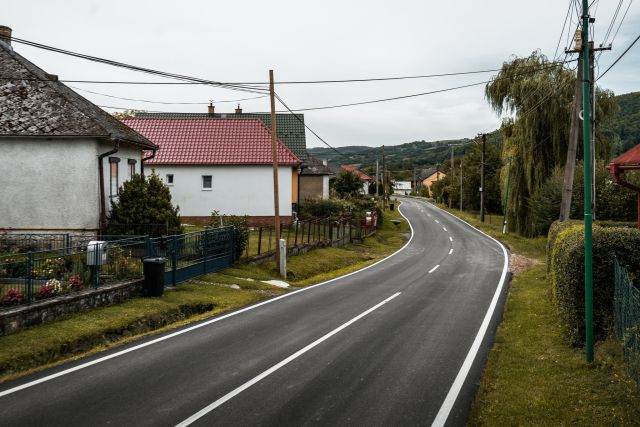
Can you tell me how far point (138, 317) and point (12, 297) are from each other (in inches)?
102

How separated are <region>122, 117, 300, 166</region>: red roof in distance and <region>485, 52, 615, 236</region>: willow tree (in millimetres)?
14295

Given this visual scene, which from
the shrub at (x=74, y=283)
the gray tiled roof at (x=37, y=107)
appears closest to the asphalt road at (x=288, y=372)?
the shrub at (x=74, y=283)

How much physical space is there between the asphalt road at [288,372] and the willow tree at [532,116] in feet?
72.1

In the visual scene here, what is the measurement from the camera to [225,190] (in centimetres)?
3447

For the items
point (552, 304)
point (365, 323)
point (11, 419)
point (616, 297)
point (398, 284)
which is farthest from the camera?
point (398, 284)

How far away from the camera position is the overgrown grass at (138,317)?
9.55 meters

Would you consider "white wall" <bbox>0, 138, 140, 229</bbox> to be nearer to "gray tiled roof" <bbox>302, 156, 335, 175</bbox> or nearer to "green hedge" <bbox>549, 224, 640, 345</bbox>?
"green hedge" <bbox>549, 224, 640, 345</bbox>

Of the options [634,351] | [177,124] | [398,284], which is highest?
[177,124]

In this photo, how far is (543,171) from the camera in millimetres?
35375

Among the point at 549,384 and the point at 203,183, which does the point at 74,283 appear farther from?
the point at 203,183

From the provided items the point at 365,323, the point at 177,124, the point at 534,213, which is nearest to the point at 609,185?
the point at 534,213

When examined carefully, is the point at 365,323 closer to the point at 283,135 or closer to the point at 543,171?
the point at 543,171

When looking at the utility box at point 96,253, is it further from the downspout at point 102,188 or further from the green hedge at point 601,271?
the green hedge at point 601,271

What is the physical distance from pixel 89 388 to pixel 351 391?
3741 millimetres
